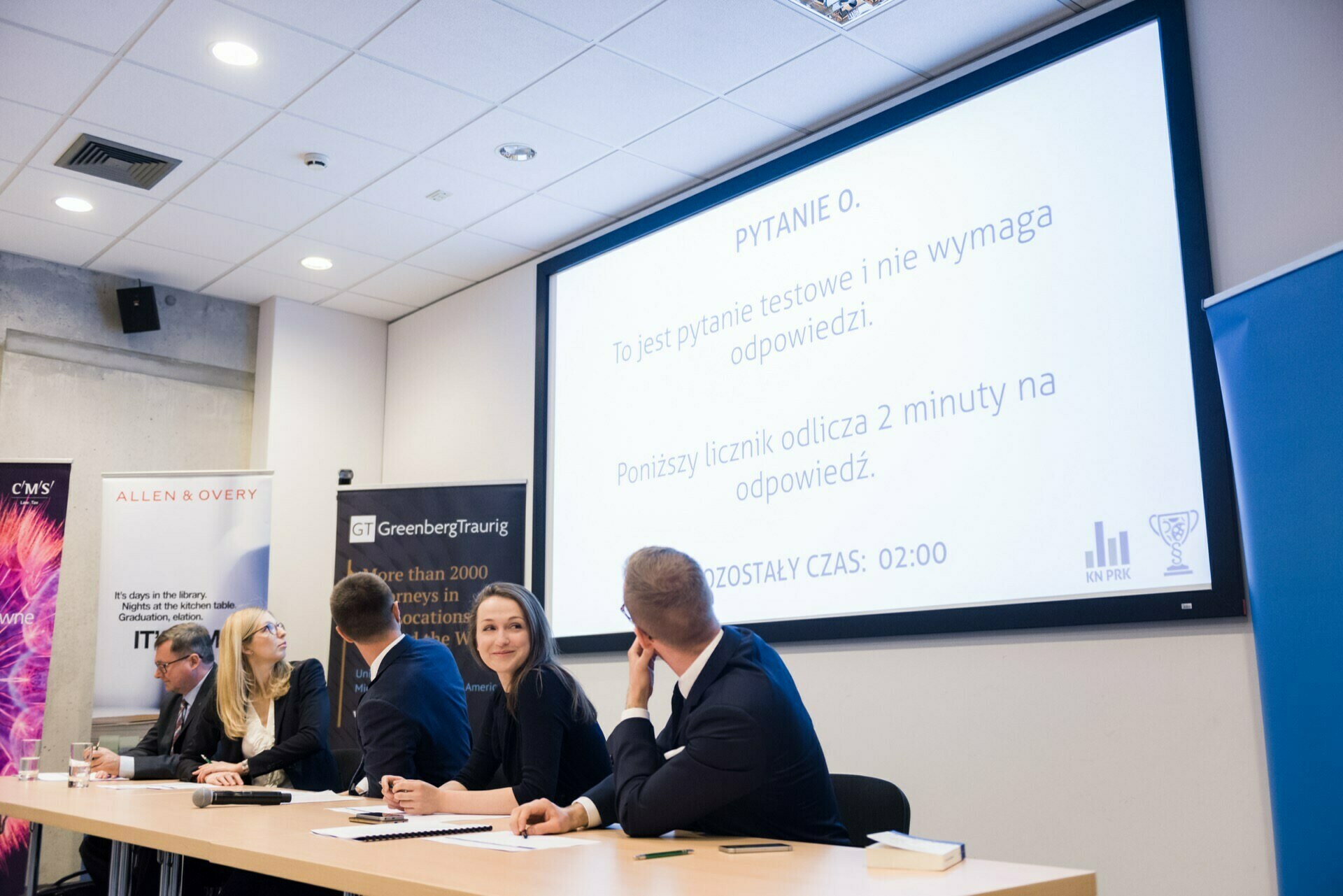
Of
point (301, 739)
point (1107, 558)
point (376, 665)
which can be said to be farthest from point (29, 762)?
point (1107, 558)

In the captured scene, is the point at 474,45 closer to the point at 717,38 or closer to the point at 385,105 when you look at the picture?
the point at 385,105

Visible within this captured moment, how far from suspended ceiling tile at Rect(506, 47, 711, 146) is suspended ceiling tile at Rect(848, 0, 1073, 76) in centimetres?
71

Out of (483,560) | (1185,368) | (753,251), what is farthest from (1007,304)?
(483,560)

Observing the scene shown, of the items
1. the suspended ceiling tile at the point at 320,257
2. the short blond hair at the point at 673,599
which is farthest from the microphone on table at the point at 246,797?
the suspended ceiling tile at the point at 320,257

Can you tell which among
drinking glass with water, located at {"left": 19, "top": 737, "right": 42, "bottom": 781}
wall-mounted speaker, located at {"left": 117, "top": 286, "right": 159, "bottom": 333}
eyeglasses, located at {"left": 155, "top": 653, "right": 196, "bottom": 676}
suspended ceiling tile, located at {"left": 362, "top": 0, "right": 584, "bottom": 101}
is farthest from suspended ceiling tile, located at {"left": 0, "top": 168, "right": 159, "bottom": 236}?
drinking glass with water, located at {"left": 19, "top": 737, "right": 42, "bottom": 781}

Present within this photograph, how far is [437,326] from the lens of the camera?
248 inches

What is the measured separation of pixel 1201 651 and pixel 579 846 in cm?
201

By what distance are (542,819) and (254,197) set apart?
3790 mm

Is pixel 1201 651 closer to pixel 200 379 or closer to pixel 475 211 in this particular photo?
pixel 475 211

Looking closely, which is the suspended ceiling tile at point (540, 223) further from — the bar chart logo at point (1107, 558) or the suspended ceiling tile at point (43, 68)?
the bar chart logo at point (1107, 558)

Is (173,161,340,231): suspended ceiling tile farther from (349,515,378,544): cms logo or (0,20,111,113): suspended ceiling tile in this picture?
(349,515,378,544): cms logo

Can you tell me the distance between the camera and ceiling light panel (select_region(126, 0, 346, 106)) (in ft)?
11.9

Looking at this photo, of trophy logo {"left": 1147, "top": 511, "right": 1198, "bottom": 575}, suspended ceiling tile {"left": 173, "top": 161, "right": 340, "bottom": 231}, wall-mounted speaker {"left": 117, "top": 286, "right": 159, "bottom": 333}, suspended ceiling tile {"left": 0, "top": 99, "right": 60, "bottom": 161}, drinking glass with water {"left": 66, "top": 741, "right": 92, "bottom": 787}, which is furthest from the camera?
wall-mounted speaker {"left": 117, "top": 286, "right": 159, "bottom": 333}

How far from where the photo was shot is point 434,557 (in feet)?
17.8
